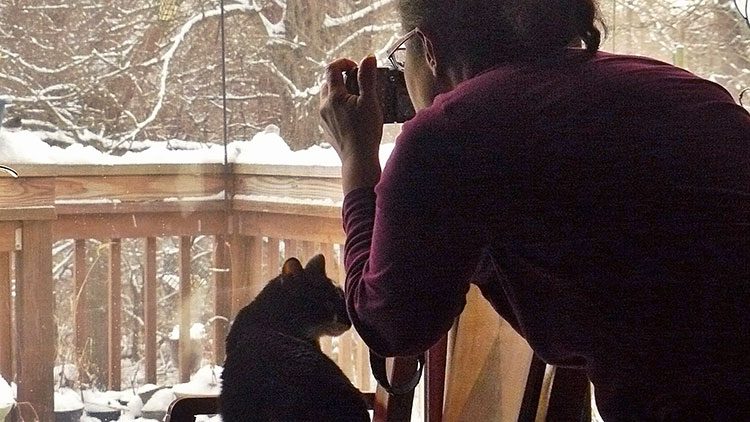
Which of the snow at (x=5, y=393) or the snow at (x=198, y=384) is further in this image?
the snow at (x=198, y=384)

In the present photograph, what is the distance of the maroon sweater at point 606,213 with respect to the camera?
2.02 feet

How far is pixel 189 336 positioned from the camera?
195cm

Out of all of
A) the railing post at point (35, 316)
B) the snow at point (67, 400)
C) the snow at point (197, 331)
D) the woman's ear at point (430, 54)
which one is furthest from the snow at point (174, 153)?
the woman's ear at point (430, 54)

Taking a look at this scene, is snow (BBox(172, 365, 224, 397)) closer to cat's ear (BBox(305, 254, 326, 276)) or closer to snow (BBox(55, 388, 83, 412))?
snow (BBox(55, 388, 83, 412))

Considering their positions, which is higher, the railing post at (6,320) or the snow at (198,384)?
the railing post at (6,320)

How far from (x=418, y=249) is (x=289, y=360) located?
589 mm

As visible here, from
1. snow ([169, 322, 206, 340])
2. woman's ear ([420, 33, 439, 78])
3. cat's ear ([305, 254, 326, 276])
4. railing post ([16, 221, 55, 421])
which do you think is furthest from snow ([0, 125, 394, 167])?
woman's ear ([420, 33, 439, 78])

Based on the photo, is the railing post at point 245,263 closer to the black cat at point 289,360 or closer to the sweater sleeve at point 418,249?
the black cat at point 289,360

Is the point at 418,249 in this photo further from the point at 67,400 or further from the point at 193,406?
the point at 67,400

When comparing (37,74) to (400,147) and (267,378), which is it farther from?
(400,147)

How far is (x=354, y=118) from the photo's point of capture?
2.71ft

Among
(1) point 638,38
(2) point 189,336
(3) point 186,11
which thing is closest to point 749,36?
(1) point 638,38

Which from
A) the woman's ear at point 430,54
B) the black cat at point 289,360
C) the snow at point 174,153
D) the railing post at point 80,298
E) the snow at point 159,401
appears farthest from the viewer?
the snow at point 159,401

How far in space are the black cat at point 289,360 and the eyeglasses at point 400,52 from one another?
1.61 feet
